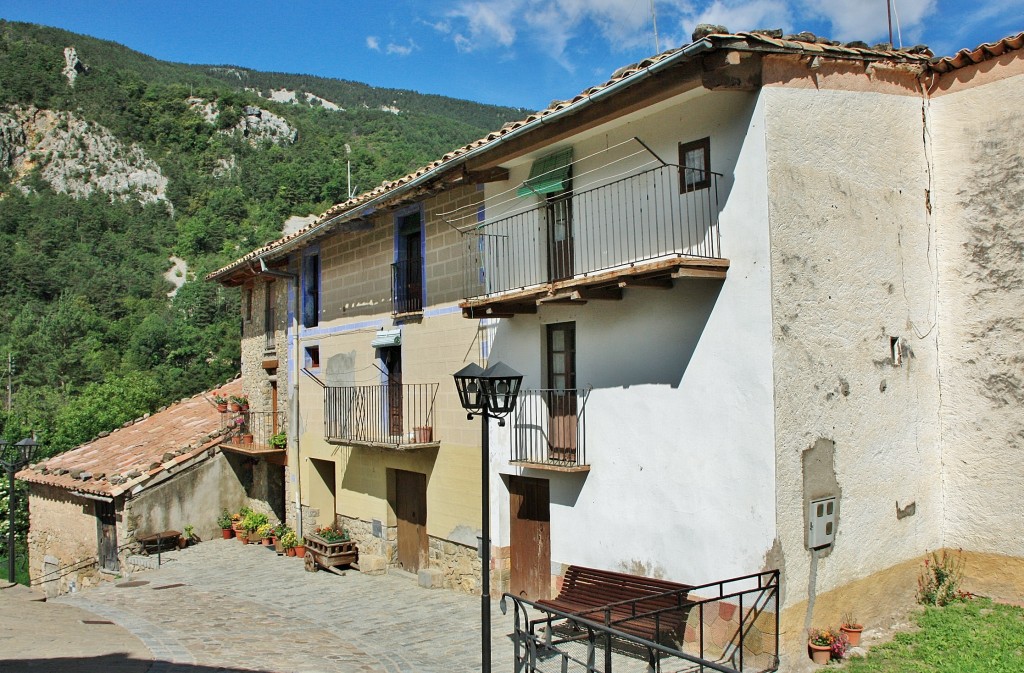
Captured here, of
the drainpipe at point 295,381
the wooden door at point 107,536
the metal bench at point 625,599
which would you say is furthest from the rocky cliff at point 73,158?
the metal bench at point 625,599

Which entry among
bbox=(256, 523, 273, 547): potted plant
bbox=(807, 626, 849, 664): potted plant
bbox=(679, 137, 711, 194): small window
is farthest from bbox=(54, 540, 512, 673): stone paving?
bbox=(679, 137, 711, 194): small window

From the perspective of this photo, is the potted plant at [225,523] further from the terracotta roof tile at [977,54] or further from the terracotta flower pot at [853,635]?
the terracotta roof tile at [977,54]

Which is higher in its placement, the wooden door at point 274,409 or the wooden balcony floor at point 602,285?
the wooden balcony floor at point 602,285

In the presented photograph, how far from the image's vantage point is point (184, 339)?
49.2 m

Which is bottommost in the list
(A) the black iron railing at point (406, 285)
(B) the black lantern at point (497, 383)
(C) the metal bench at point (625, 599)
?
(C) the metal bench at point (625, 599)

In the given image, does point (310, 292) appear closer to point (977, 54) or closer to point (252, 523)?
point (252, 523)

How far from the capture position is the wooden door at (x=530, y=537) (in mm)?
11336

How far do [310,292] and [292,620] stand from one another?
8317 millimetres

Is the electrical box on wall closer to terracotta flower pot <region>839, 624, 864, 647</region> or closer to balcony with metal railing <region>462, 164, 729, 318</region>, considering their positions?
terracotta flower pot <region>839, 624, 864, 647</region>

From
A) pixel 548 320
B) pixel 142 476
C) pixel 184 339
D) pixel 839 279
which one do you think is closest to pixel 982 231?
pixel 839 279

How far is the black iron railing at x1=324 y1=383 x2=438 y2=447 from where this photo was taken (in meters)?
13.7

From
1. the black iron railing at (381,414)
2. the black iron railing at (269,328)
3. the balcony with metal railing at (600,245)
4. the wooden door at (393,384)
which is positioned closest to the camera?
the balcony with metal railing at (600,245)

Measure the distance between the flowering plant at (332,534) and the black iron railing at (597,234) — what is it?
6.30 metres

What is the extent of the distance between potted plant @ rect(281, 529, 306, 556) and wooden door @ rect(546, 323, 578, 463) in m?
8.99
